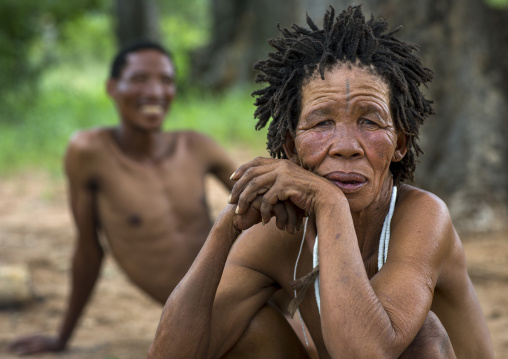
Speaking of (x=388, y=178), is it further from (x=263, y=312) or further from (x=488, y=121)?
(x=488, y=121)

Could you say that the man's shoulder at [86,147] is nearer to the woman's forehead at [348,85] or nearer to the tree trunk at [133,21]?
the woman's forehead at [348,85]

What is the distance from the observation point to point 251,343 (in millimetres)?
2588

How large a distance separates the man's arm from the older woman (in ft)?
5.71

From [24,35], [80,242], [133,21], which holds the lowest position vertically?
[80,242]

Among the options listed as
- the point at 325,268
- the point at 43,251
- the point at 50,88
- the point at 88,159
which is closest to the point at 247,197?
the point at 325,268

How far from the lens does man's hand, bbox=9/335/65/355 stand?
4281 millimetres

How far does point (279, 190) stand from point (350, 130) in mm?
291

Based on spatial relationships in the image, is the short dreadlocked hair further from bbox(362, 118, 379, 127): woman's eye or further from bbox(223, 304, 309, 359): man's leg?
bbox(223, 304, 309, 359): man's leg

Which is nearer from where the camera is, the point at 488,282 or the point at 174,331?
the point at 174,331

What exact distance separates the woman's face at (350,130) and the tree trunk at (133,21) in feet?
34.1

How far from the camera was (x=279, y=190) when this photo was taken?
7.58 ft

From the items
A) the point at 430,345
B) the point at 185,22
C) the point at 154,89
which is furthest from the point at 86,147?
→ the point at 185,22

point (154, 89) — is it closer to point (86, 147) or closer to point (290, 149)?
point (86, 147)

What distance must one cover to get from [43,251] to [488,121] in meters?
3.72
